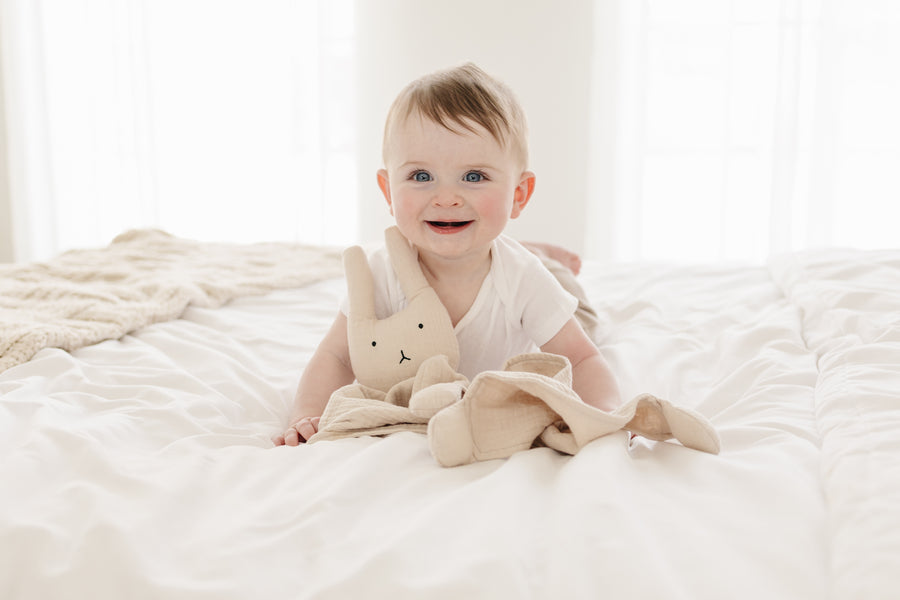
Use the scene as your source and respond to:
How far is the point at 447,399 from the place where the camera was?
866 millimetres

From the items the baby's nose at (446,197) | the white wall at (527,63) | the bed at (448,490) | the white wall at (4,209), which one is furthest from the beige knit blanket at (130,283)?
the white wall at (4,209)

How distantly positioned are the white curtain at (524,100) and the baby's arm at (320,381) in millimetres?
2608

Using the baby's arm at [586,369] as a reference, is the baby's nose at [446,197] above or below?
above

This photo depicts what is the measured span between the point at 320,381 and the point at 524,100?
2.72 metres

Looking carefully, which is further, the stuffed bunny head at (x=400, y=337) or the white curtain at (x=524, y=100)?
the white curtain at (x=524, y=100)

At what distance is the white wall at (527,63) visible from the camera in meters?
3.54

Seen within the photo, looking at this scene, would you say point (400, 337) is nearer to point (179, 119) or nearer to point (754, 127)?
point (754, 127)

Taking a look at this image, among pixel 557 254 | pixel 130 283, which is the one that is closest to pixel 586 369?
pixel 557 254

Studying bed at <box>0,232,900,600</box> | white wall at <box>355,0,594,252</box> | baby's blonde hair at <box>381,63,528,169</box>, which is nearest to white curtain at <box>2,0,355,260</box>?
white wall at <box>355,0,594,252</box>

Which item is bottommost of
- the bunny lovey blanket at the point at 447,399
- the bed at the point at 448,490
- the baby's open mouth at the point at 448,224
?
the bed at the point at 448,490

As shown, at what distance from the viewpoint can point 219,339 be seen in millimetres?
1397

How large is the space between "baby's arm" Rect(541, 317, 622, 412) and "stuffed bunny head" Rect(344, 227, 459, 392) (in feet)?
0.52

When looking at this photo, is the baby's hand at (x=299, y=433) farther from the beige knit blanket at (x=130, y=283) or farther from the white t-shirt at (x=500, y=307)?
the beige knit blanket at (x=130, y=283)

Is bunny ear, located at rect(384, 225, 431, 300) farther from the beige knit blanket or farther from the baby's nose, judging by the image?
the beige knit blanket
